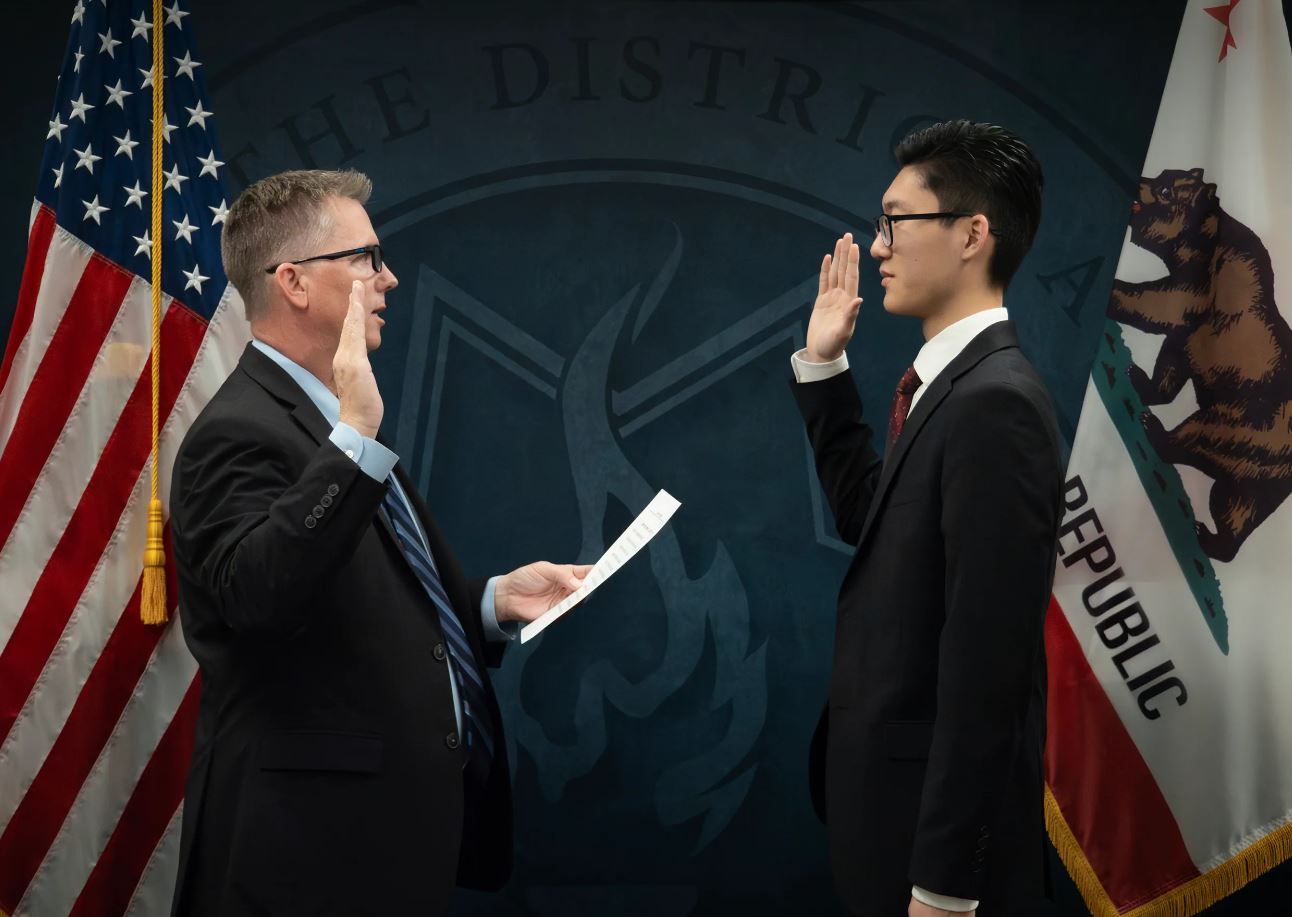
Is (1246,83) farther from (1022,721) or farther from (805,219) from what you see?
(1022,721)

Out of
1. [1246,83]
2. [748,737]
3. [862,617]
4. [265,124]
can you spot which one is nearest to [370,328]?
[862,617]

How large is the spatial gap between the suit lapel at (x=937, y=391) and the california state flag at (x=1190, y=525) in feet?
3.32

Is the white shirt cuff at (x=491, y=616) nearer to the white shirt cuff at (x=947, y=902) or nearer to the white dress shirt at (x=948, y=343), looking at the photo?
the white dress shirt at (x=948, y=343)

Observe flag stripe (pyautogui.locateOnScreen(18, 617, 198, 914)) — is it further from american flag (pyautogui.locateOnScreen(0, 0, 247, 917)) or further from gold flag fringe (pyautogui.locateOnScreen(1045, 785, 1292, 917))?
gold flag fringe (pyautogui.locateOnScreen(1045, 785, 1292, 917))

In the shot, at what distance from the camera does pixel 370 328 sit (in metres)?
1.93

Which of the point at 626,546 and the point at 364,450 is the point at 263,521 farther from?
the point at 626,546

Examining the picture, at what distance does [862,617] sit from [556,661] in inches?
52.2

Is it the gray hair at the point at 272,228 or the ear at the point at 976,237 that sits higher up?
the ear at the point at 976,237

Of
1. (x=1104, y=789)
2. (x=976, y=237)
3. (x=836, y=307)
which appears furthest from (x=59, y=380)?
(x=1104, y=789)

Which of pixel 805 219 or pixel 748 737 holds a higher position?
pixel 805 219

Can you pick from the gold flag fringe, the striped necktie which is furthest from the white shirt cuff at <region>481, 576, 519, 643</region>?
the gold flag fringe

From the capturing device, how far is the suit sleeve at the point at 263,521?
1659 mm

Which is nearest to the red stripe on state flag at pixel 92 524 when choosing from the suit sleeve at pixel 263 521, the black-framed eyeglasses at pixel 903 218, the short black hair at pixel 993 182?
the suit sleeve at pixel 263 521

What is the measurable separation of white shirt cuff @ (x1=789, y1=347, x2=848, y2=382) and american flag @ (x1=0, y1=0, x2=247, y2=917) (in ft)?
3.48
